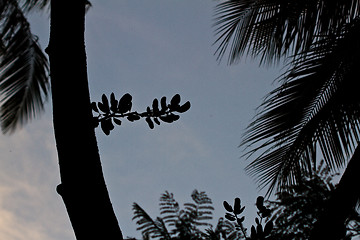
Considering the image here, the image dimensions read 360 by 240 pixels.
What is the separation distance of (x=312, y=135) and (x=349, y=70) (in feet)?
1.59

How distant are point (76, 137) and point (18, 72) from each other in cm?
378

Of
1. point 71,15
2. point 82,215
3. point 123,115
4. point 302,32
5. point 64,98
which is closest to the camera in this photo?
point 82,215

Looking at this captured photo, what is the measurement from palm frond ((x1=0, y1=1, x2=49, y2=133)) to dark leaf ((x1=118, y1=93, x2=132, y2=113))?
3.17 meters

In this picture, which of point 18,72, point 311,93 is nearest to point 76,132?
point 311,93

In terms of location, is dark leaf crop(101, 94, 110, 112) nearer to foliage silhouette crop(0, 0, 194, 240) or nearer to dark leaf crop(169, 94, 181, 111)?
foliage silhouette crop(0, 0, 194, 240)

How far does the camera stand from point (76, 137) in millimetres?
1125

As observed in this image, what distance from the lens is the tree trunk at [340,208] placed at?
1.20 metres

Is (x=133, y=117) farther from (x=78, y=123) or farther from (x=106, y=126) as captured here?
(x=78, y=123)

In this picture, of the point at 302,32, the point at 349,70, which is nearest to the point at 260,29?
the point at 302,32

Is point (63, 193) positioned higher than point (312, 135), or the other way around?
point (312, 135)

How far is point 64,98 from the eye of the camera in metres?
1.16

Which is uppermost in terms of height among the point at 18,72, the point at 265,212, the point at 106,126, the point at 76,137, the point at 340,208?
the point at 18,72

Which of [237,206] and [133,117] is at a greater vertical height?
[133,117]

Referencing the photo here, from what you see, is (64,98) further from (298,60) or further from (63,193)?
(298,60)
